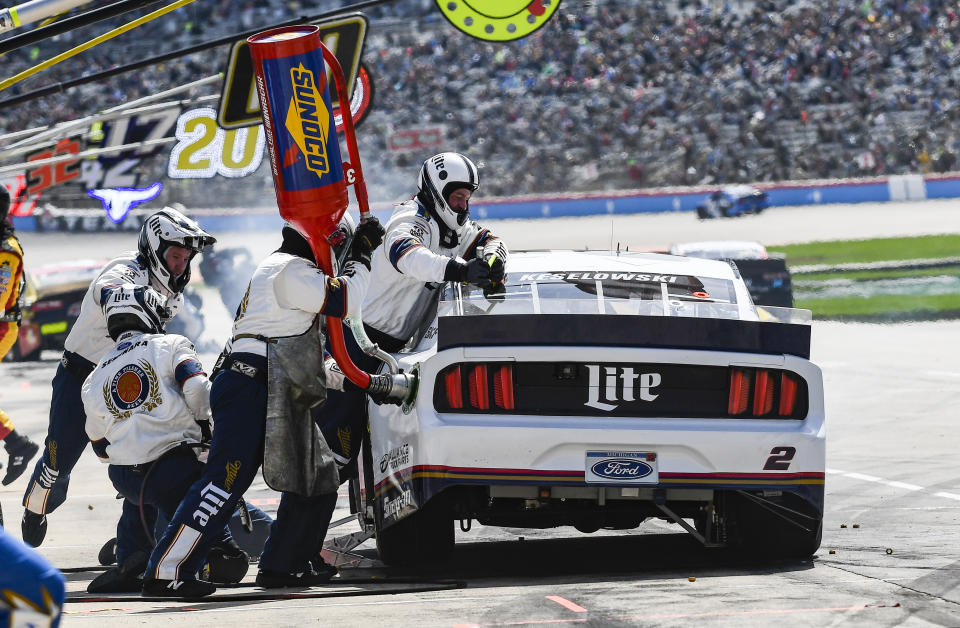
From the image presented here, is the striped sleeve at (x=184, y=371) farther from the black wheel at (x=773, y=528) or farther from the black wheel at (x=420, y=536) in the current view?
the black wheel at (x=773, y=528)

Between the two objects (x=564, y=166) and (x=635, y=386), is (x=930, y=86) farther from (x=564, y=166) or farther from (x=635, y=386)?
(x=635, y=386)

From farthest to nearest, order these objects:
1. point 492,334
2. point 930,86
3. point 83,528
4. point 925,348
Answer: point 930,86, point 925,348, point 83,528, point 492,334

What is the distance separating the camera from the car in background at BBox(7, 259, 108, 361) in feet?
67.2

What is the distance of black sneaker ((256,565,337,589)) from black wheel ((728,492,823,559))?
1.75 meters

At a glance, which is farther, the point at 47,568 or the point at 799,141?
the point at 799,141

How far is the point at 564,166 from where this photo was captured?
124 feet

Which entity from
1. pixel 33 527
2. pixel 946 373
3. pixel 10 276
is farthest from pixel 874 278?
pixel 33 527

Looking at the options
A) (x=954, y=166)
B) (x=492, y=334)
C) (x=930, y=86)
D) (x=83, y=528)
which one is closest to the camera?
(x=492, y=334)

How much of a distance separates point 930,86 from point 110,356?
115 ft

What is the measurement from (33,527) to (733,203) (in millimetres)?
28642

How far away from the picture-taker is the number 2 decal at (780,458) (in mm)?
5676

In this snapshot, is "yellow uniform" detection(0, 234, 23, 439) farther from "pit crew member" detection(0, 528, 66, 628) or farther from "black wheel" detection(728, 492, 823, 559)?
"pit crew member" detection(0, 528, 66, 628)

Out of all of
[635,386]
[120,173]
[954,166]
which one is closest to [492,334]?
[635,386]

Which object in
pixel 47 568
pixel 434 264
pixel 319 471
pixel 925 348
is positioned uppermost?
pixel 434 264
